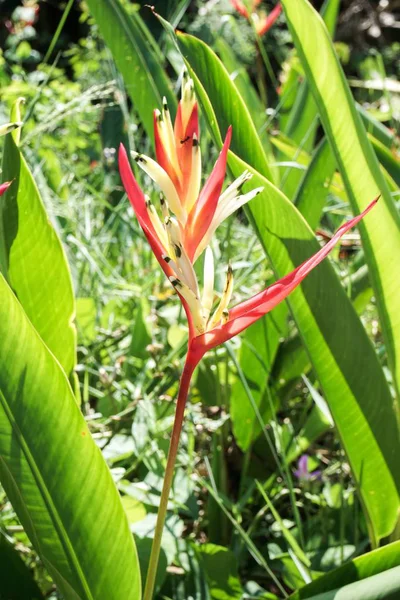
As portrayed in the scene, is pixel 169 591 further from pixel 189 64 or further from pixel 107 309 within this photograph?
pixel 189 64

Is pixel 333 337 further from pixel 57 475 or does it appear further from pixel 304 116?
pixel 304 116

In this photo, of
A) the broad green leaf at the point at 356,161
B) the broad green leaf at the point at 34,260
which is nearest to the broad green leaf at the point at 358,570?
the broad green leaf at the point at 356,161

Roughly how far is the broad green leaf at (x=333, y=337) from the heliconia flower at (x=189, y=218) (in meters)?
0.22

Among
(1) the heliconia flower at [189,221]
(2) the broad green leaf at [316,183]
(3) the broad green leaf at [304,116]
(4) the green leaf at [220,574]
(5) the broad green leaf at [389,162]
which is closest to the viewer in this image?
(1) the heliconia flower at [189,221]

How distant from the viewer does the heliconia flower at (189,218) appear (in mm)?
571

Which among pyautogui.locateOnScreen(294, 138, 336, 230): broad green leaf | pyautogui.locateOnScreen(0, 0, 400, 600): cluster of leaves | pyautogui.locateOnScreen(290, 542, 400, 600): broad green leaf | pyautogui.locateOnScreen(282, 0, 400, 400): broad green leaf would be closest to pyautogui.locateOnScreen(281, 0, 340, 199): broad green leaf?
pyautogui.locateOnScreen(0, 0, 400, 600): cluster of leaves

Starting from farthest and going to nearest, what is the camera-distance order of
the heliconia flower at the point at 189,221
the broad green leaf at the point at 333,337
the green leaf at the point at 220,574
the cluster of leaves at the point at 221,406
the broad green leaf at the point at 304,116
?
the broad green leaf at the point at 304,116 → the green leaf at the point at 220,574 → the broad green leaf at the point at 333,337 → the cluster of leaves at the point at 221,406 → the heliconia flower at the point at 189,221

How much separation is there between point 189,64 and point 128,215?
952 mm

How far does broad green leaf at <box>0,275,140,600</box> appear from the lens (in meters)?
0.60

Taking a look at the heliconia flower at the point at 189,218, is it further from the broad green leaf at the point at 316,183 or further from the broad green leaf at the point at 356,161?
the broad green leaf at the point at 316,183

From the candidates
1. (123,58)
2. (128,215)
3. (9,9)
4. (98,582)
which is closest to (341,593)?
(98,582)

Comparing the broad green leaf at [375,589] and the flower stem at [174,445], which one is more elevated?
the flower stem at [174,445]

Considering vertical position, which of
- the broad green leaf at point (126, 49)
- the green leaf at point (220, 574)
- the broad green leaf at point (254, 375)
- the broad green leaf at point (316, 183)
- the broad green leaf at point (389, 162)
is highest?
the broad green leaf at point (126, 49)

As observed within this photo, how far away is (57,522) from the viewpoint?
66 centimetres
